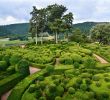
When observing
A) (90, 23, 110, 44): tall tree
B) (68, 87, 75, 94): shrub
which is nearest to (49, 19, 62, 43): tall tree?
(90, 23, 110, 44): tall tree

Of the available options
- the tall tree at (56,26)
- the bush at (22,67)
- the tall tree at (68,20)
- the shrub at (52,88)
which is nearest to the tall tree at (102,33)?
the tall tree at (68,20)

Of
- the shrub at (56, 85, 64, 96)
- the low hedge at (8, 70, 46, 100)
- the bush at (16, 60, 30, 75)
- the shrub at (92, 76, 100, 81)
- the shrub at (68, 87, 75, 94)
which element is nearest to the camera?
the shrub at (68, 87, 75, 94)

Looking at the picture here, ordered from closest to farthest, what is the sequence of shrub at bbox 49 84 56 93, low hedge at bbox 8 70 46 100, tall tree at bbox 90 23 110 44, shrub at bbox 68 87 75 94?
shrub at bbox 68 87 75 94 < shrub at bbox 49 84 56 93 < low hedge at bbox 8 70 46 100 < tall tree at bbox 90 23 110 44

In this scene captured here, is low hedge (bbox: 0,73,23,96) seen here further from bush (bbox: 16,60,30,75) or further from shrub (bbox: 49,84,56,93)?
shrub (bbox: 49,84,56,93)

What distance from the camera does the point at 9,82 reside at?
40.5m

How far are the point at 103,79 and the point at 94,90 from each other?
4387mm

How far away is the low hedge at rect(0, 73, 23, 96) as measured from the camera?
38.6 meters

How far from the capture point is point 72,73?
40969mm

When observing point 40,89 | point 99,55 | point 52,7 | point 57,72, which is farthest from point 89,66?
point 52,7

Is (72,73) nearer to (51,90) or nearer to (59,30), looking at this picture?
(51,90)

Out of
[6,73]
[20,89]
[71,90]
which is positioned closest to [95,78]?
[71,90]

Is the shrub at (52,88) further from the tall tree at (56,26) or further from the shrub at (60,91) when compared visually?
the tall tree at (56,26)

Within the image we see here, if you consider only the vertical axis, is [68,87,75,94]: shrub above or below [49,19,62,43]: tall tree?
below

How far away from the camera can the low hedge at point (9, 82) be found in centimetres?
3864
